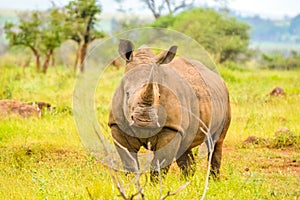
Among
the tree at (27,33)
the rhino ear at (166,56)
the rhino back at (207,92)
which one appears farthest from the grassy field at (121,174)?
the tree at (27,33)

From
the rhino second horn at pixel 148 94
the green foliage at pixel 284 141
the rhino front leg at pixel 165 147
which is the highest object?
the rhino second horn at pixel 148 94

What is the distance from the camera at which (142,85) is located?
545cm

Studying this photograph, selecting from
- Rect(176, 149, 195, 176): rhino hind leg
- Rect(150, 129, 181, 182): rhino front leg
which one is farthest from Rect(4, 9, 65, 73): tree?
Rect(150, 129, 181, 182): rhino front leg

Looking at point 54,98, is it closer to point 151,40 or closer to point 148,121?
point 151,40

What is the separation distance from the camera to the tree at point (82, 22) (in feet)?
75.2

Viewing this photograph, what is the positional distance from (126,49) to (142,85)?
1.44 feet

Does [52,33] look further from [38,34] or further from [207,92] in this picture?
[207,92]

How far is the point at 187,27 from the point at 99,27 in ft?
10.4

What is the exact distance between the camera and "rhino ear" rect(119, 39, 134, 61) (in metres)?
5.73

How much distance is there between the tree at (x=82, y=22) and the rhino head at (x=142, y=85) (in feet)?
56.1

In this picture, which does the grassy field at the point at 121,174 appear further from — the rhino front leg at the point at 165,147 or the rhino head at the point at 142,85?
the rhino head at the point at 142,85

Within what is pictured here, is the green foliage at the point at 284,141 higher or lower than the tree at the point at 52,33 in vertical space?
higher

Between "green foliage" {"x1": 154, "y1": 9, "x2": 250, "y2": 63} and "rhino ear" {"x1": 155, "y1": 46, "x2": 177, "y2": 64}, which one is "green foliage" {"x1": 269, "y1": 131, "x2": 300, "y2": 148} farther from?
"green foliage" {"x1": 154, "y1": 9, "x2": 250, "y2": 63}

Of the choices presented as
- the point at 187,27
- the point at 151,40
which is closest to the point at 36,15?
the point at 187,27
